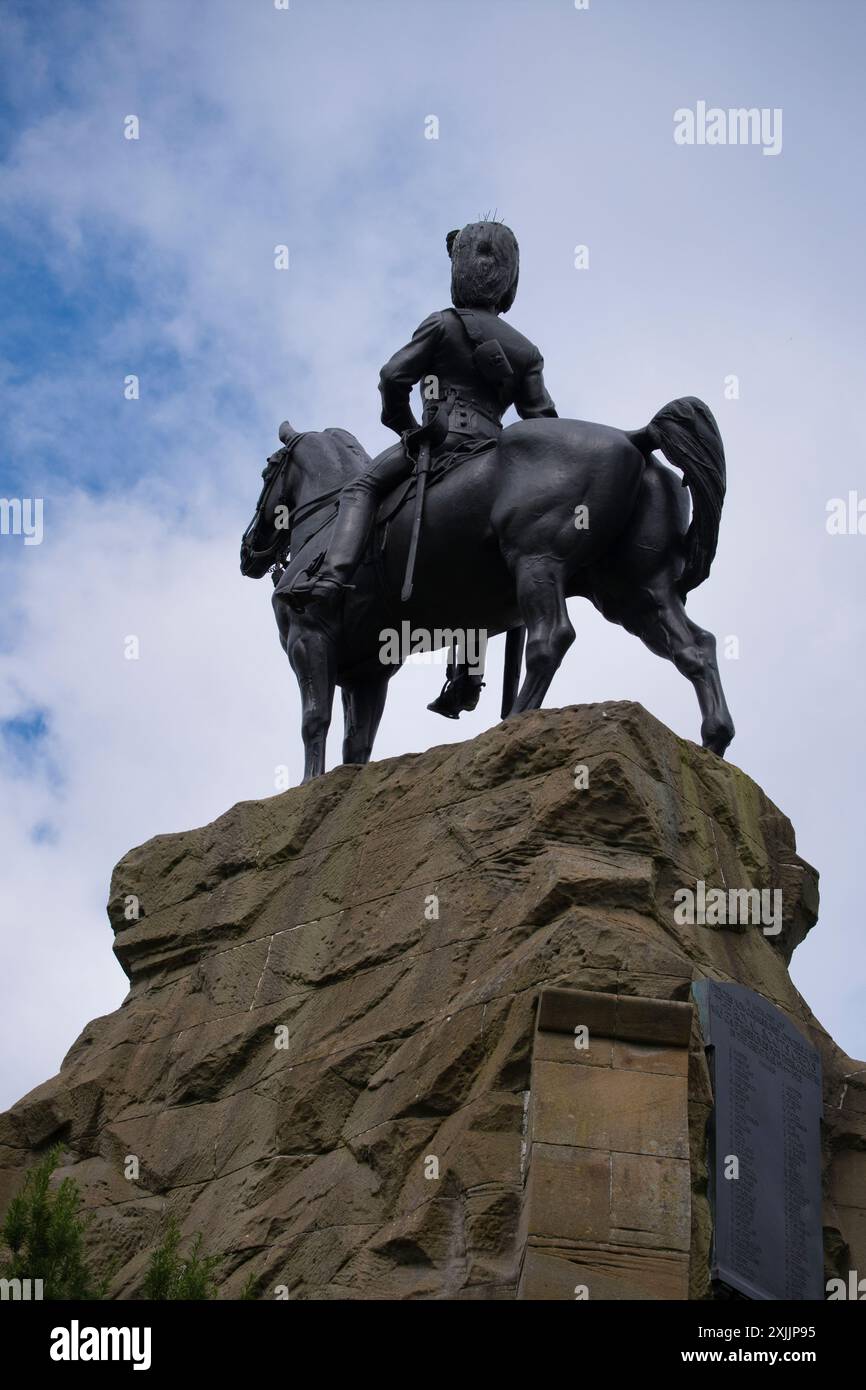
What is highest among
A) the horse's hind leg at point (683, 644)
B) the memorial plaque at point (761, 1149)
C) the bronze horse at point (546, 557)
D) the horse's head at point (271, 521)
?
the horse's head at point (271, 521)

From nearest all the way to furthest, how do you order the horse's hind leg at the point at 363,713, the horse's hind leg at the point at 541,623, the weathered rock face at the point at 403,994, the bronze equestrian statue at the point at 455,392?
the weathered rock face at the point at 403,994
the horse's hind leg at the point at 541,623
the bronze equestrian statue at the point at 455,392
the horse's hind leg at the point at 363,713

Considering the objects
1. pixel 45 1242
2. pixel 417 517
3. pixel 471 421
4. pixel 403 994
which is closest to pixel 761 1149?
pixel 403 994

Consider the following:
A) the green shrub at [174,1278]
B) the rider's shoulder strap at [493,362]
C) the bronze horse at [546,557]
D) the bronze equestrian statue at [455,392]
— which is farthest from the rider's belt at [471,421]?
the green shrub at [174,1278]

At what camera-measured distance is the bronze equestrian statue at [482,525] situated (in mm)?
16250

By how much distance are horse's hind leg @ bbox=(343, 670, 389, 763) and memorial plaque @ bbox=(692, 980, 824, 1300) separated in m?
4.96

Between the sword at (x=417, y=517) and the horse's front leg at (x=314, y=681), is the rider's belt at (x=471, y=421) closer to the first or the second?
the sword at (x=417, y=517)

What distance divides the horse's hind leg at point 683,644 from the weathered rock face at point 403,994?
0.53 metres

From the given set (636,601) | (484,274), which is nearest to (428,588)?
(636,601)

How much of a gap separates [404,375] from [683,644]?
280cm

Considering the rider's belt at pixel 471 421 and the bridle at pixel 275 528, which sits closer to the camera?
the rider's belt at pixel 471 421

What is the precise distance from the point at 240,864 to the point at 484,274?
4.76m

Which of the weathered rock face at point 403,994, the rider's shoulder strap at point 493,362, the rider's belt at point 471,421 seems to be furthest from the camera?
the rider's shoulder strap at point 493,362

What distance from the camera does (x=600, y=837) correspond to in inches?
560
